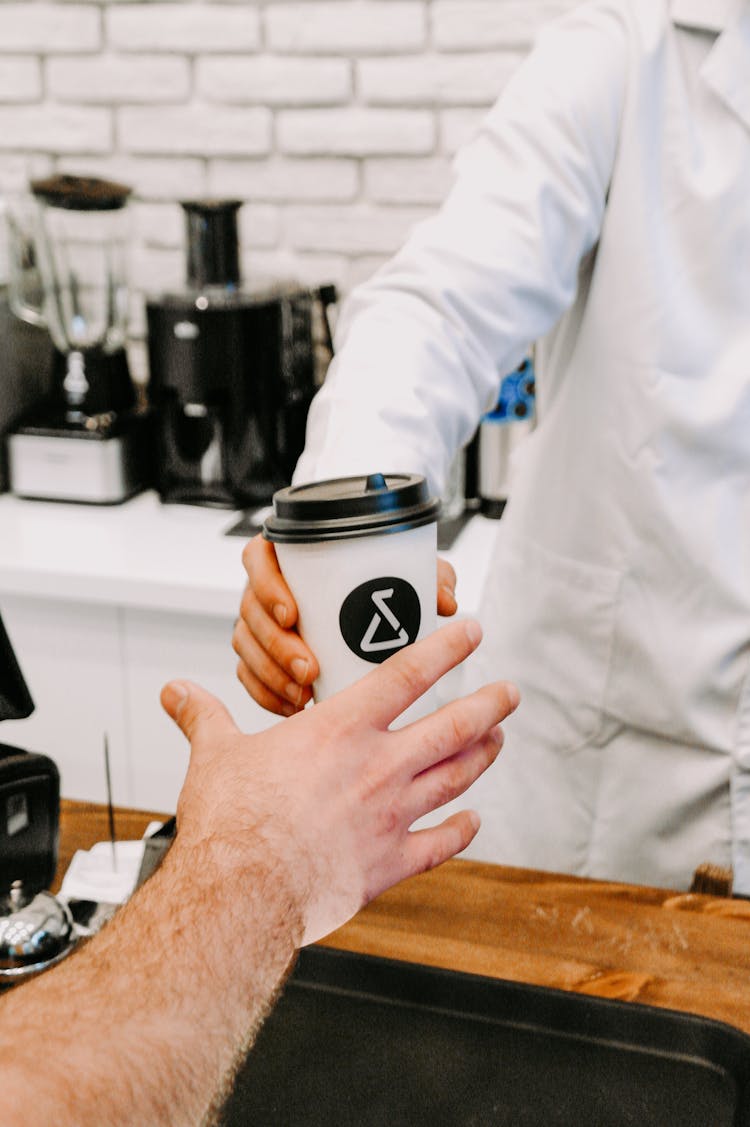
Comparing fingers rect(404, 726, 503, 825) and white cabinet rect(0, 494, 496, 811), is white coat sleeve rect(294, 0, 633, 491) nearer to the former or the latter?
fingers rect(404, 726, 503, 825)

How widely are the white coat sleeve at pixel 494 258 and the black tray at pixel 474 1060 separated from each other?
411 mm

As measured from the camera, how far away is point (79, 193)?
198cm

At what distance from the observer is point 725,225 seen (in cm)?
114

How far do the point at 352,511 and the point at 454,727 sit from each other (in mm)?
143

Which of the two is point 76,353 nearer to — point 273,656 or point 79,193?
point 79,193

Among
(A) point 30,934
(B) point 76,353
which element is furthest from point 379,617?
(B) point 76,353

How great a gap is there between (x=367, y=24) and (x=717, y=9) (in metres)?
1.12

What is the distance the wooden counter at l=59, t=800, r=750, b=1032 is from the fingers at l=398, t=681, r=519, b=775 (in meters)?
0.21

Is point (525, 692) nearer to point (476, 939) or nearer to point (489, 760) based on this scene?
point (476, 939)

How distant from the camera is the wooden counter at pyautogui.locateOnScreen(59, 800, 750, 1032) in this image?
0.82 meters

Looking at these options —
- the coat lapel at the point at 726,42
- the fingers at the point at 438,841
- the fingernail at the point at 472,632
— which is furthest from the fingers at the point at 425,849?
the coat lapel at the point at 726,42

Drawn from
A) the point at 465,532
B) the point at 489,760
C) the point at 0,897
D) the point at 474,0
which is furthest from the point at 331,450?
the point at 474,0

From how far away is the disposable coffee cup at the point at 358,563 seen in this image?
0.69 meters

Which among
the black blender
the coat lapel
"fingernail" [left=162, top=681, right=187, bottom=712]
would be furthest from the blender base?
"fingernail" [left=162, top=681, right=187, bottom=712]
